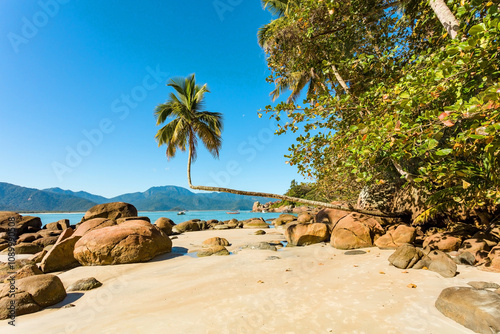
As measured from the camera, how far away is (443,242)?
209 inches

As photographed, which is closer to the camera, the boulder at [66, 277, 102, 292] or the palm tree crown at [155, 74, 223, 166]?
the boulder at [66, 277, 102, 292]

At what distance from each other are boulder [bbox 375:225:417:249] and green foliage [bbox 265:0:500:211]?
137 cm

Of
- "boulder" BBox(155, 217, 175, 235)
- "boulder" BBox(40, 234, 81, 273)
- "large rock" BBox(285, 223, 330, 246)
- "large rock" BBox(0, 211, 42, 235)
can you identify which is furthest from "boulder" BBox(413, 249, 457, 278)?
"large rock" BBox(0, 211, 42, 235)

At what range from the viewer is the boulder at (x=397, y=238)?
6.12m

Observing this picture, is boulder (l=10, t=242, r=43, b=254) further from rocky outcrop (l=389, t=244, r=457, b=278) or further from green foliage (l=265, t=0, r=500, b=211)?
rocky outcrop (l=389, t=244, r=457, b=278)

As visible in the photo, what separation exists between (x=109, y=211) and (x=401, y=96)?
18.3 metres

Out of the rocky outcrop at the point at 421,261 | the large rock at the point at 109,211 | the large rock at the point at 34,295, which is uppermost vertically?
the large rock at the point at 109,211

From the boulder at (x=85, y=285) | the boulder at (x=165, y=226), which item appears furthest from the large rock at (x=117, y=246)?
the boulder at (x=165, y=226)

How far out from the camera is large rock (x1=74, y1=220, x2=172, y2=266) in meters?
6.86

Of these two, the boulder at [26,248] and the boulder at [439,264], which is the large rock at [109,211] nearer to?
the boulder at [26,248]

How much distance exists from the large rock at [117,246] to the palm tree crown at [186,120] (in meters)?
6.15

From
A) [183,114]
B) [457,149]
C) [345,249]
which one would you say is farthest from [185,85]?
[457,149]

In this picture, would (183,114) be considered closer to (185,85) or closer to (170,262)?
(185,85)

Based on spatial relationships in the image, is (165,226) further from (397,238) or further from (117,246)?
(397,238)
